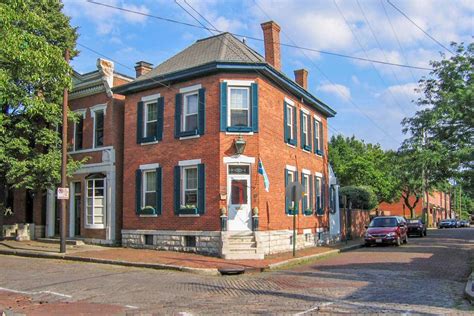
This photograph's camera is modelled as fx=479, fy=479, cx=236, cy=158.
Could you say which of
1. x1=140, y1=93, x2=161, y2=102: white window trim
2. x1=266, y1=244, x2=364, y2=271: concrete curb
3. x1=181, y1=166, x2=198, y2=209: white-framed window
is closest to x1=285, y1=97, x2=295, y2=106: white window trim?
x1=181, y1=166, x2=198, y2=209: white-framed window

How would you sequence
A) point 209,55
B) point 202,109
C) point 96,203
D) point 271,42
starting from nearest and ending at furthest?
point 202,109 → point 209,55 → point 96,203 → point 271,42

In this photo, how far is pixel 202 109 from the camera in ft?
64.3

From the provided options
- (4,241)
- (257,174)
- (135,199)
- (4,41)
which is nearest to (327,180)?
(257,174)

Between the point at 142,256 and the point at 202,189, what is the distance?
3.47 m

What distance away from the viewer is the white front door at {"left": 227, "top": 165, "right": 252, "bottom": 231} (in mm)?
18781

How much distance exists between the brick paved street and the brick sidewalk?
91cm

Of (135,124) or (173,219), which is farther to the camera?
(135,124)

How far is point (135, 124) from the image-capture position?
2180 centimetres

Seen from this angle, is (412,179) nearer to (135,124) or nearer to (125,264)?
(135,124)

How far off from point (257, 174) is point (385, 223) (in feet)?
36.6

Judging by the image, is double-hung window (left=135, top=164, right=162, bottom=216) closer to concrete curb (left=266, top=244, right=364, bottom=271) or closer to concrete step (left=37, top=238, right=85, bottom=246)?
concrete step (left=37, top=238, right=85, bottom=246)

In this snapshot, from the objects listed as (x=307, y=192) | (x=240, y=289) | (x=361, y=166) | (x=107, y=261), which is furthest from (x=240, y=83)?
(x=361, y=166)

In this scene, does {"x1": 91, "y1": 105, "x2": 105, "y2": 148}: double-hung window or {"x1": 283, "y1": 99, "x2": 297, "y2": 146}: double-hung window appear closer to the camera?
{"x1": 283, "y1": 99, "x2": 297, "y2": 146}: double-hung window

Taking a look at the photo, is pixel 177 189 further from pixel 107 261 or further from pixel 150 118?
pixel 107 261
